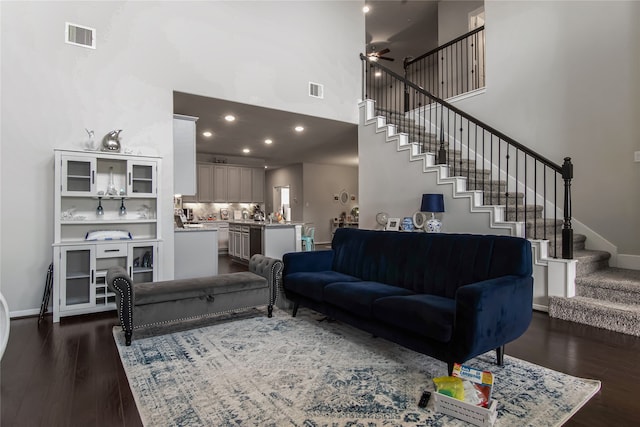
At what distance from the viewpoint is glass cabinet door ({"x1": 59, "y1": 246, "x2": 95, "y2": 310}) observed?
4.10 meters

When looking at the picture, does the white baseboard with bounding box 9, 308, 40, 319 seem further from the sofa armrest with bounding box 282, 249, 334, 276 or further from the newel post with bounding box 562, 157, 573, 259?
the newel post with bounding box 562, 157, 573, 259

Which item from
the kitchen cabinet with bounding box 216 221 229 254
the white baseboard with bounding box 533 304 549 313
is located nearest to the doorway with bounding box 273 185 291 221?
the kitchen cabinet with bounding box 216 221 229 254

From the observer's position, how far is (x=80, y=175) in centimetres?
436

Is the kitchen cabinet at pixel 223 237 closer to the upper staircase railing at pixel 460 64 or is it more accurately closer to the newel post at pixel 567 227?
the upper staircase railing at pixel 460 64

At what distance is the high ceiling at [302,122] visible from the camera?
248 inches

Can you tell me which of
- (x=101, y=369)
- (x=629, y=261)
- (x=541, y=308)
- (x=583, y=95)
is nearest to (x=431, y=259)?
(x=541, y=308)

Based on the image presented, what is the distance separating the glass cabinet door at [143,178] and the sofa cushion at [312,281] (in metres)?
2.21

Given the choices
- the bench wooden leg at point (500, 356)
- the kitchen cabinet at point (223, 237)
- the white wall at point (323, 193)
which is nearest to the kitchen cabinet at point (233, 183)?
the kitchen cabinet at point (223, 237)

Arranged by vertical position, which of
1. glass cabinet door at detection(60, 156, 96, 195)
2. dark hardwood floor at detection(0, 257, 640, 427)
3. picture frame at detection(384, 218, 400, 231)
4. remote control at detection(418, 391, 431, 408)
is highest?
glass cabinet door at detection(60, 156, 96, 195)

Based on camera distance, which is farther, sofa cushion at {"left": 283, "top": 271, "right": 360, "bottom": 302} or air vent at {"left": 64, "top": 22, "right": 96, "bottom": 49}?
air vent at {"left": 64, "top": 22, "right": 96, "bottom": 49}

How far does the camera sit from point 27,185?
425 cm

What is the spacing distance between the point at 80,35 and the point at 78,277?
2.96 metres

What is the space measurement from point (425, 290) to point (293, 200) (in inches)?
373

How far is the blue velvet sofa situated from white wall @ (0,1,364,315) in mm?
2560
